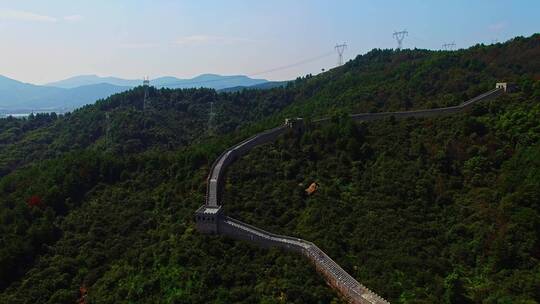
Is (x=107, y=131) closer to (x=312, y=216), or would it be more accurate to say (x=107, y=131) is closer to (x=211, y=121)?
(x=211, y=121)

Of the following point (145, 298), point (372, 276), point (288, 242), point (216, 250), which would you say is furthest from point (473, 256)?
point (145, 298)

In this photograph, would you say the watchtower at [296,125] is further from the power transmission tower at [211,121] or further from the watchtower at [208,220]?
the power transmission tower at [211,121]

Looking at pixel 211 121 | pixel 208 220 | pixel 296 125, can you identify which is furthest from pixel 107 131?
pixel 208 220

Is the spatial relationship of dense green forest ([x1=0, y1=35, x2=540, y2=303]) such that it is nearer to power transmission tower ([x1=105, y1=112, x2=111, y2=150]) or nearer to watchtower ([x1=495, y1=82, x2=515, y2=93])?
watchtower ([x1=495, y1=82, x2=515, y2=93])

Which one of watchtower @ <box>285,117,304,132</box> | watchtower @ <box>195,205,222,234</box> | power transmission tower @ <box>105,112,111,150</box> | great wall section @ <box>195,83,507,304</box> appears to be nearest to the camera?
great wall section @ <box>195,83,507,304</box>

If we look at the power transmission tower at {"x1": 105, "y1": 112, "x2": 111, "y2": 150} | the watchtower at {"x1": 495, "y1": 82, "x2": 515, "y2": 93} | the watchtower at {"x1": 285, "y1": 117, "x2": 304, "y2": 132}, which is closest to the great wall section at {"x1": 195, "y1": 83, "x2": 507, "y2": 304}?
the watchtower at {"x1": 285, "y1": 117, "x2": 304, "y2": 132}
